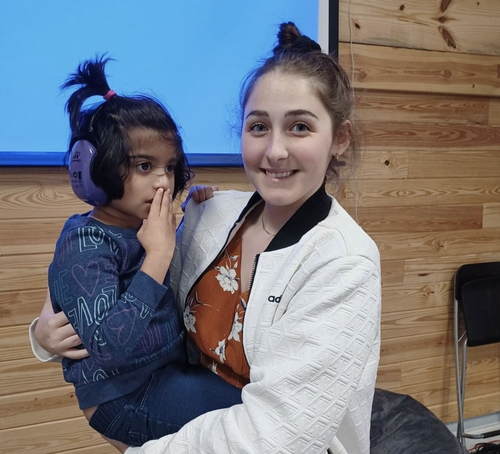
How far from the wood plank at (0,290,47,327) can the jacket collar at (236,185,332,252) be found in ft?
3.77

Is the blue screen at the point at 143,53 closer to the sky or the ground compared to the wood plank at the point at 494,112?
closer to the sky

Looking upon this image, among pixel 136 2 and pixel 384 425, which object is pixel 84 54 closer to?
pixel 136 2

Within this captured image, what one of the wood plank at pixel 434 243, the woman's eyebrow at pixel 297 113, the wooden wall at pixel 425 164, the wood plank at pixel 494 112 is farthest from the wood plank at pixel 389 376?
the woman's eyebrow at pixel 297 113

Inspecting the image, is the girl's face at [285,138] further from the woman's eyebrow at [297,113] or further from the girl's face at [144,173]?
the girl's face at [144,173]

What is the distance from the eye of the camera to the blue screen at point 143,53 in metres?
1.57

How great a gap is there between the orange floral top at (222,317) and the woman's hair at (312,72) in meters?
0.35

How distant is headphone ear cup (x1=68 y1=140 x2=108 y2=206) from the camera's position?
0.97 meters

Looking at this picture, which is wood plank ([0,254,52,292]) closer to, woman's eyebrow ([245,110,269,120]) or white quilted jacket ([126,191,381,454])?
white quilted jacket ([126,191,381,454])

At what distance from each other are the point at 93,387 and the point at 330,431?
46cm

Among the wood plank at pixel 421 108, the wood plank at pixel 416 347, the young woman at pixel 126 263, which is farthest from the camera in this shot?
the wood plank at pixel 416 347

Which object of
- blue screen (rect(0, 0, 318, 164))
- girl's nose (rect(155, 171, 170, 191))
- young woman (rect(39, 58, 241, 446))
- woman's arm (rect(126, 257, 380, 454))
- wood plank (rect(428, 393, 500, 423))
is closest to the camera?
woman's arm (rect(126, 257, 380, 454))

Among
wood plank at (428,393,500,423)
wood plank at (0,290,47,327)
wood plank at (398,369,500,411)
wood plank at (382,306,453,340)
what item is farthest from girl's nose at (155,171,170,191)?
wood plank at (428,393,500,423)

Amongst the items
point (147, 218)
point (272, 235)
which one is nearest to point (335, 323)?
point (272, 235)

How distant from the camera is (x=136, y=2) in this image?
165 centimetres
